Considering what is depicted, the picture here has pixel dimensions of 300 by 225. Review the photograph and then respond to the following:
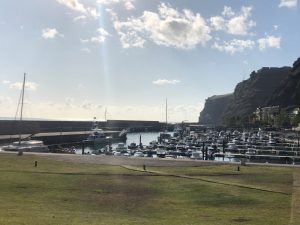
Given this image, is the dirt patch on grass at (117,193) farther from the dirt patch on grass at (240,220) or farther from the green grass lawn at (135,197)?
the dirt patch on grass at (240,220)

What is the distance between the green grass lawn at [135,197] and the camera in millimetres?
20750

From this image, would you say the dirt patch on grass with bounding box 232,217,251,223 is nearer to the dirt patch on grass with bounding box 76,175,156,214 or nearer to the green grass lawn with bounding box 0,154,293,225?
the green grass lawn with bounding box 0,154,293,225

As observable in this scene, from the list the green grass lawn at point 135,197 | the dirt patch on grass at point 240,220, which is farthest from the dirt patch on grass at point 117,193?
the dirt patch on grass at point 240,220

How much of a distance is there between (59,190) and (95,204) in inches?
213

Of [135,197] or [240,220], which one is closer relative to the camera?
[240,220]

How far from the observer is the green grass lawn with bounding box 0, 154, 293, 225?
68.1 feet

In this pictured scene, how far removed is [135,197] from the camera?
27891mm

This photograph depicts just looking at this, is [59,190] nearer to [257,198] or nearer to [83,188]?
[83,188]

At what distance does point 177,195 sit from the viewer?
28.6 m

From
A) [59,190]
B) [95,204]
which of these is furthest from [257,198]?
[59,190]

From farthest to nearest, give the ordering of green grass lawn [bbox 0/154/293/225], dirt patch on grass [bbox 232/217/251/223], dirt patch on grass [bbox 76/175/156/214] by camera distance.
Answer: dirt patch on grass [bbox 76/175/156/214]
green grass lawn [bbox 0/154/293/225]
dirt patch on grass [bbox 232/217/251/223]

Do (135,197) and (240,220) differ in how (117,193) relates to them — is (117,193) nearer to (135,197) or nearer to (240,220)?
(135,197)

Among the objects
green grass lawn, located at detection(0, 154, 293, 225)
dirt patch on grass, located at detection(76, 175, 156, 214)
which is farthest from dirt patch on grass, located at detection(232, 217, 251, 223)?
dirt patch on grass, located at detection(76, 175, 156, 214)

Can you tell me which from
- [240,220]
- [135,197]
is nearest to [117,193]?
[135,197]
